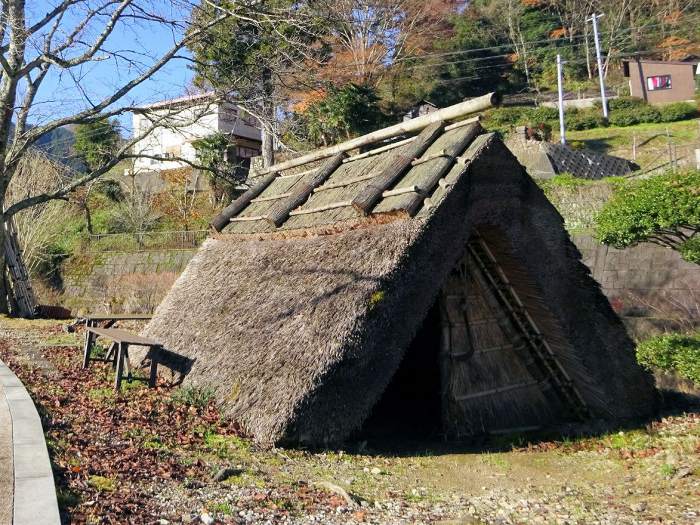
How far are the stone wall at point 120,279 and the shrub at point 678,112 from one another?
27334mm

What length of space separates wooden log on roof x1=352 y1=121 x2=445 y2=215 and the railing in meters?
16.4

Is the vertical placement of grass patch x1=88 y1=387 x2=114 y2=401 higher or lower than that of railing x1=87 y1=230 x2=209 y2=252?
lower

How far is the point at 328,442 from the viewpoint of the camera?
5.17 metres

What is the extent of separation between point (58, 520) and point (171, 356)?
13.6 ft

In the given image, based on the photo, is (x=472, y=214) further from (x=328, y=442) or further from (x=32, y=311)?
(x=32, y=311)

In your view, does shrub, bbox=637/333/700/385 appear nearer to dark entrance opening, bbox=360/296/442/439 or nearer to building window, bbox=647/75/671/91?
dark entrance opening, bbox=360/296/442/439

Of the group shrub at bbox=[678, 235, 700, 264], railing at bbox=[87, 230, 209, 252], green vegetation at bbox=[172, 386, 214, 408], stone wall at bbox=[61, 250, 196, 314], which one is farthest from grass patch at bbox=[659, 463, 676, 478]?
railing at bbox=[87, 230, 209, 252]

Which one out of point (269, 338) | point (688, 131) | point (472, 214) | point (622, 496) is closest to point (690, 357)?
point (622, 496)

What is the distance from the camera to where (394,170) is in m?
6.53

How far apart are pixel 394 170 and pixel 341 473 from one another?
3236 millimetres

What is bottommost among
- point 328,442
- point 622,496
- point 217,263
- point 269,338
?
→ point 622,496

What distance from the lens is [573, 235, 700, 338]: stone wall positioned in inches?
467

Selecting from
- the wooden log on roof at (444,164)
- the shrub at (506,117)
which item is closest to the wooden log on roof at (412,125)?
the wooden log on roof at (444,164)

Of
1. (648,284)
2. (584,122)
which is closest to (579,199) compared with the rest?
(648,284)
